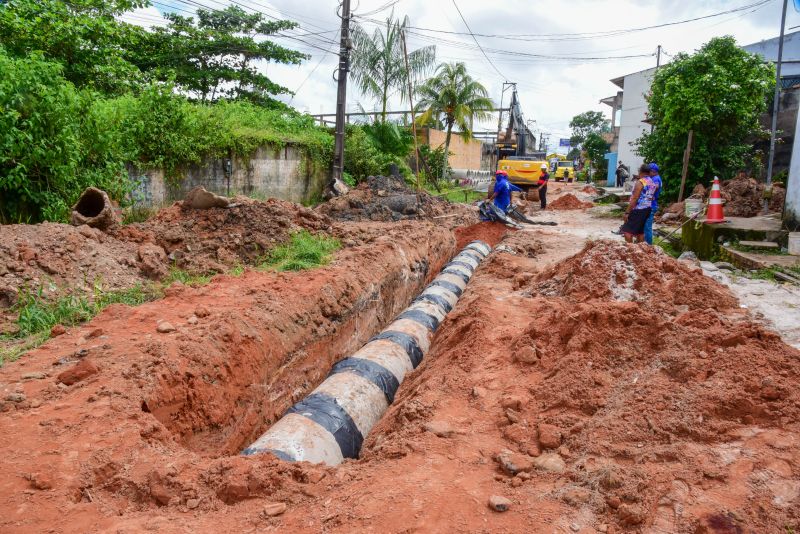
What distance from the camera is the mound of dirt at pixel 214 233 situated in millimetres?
6320

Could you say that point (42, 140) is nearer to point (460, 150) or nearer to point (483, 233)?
point (483, 233)

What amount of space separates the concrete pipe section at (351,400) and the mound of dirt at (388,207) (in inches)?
208

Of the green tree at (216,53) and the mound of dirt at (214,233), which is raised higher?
the green tree at (216,53)

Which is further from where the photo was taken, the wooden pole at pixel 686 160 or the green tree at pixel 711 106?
the wooden pole at pixel 686 160

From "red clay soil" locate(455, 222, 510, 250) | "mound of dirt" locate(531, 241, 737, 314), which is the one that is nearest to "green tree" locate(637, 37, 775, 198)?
"red clay soil" locate(455, 222, 510, 250)

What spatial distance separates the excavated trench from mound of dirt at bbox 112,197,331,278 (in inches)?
44.7

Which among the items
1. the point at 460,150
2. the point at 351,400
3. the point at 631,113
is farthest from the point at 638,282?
the point at 631,113

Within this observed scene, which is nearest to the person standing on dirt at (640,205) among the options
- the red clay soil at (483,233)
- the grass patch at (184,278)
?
the red clay soil at (483,233)

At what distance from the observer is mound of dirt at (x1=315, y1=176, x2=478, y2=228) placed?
11305 millimetres

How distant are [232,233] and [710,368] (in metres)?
5.78

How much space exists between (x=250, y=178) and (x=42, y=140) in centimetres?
633

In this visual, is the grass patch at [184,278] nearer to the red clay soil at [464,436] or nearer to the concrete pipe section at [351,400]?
the red clay soil at [464,436]

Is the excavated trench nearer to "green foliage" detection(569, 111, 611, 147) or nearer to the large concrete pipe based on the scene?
the large concrete pipe

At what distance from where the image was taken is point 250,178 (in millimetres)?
12266
